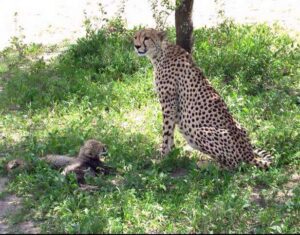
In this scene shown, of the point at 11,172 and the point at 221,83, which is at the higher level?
the point at 221,83

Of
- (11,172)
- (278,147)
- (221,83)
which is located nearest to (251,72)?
(221,83)

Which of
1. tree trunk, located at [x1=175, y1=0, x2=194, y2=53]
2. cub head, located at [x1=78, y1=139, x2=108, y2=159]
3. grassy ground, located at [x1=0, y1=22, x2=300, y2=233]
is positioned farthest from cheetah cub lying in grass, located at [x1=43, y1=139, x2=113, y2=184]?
tree trunk, located at [x1=175, y1=0, x2=194, y2=53]

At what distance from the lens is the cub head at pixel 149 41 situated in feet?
20.0

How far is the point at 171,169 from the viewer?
5648 mm

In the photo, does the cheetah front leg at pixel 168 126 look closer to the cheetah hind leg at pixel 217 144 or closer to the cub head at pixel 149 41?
the cheetah hind leg at pixel 217 144

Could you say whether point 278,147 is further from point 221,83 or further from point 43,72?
point 43,72

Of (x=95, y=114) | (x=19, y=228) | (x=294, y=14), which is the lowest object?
(x=19, y=228)

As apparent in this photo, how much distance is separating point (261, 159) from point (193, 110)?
29.2 inches

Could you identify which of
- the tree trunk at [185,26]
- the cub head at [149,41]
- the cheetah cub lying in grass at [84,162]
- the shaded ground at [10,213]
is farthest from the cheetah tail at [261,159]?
the tree trunk at [185,26]

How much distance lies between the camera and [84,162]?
5398 millimetres

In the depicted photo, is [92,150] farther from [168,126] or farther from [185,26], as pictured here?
[185,26]

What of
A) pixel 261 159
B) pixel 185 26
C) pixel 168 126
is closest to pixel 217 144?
pixel 261 159

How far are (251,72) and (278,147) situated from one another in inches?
74.9

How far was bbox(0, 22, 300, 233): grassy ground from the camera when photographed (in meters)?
4.68
